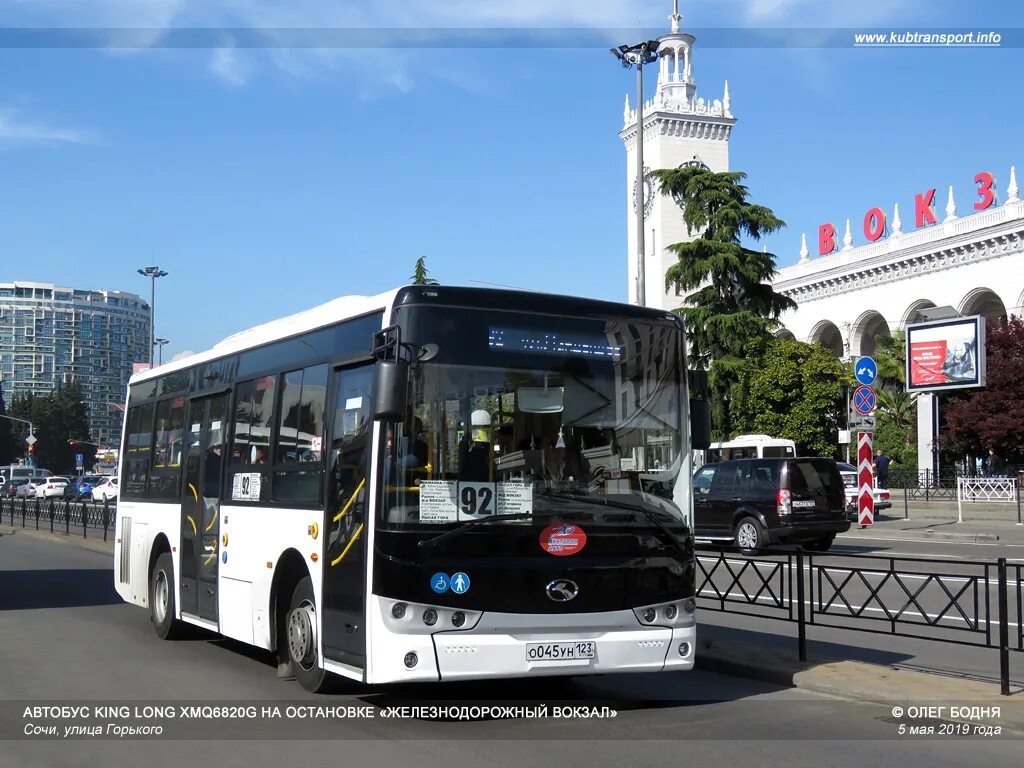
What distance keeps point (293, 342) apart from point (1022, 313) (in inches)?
2244

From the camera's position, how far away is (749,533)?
23.4 meters

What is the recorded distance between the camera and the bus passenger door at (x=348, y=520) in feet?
25.8

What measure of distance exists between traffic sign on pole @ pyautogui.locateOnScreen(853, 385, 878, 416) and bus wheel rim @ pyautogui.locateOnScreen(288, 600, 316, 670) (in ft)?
51.4

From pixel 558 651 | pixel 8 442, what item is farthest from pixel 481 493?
pixel 8 442

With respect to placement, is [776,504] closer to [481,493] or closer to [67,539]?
[481,493]

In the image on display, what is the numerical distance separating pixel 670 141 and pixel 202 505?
8431 centimetres

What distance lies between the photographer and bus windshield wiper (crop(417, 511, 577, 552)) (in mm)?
7660

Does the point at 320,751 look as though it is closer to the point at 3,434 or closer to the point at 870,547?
the point at 870,547

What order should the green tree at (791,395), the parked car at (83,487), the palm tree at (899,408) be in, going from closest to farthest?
the green tree at (791,395) < the parked car at (83,487) < the palm tree at (899,408)

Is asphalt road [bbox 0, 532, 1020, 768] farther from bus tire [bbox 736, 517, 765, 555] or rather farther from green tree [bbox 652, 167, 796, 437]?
green tree [bbox 652, 167, 796, 437]

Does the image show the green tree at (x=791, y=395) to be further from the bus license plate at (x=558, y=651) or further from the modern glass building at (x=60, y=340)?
the modern glass building at (x=60, y=340)

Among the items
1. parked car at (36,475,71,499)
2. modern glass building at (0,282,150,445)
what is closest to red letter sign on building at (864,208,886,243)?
parked car at (36,475,71,499)

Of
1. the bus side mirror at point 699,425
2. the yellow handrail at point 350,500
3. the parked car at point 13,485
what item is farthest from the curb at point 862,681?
the parked car at point 13,485

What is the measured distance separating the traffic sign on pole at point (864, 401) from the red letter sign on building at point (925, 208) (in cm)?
4990
